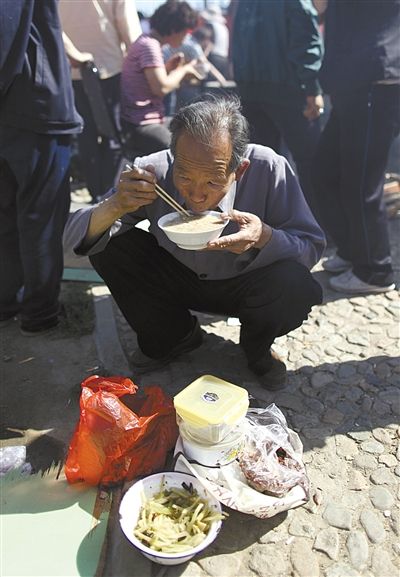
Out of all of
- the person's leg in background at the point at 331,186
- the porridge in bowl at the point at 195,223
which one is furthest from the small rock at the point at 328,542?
the person's leg in background at the point at 331,186

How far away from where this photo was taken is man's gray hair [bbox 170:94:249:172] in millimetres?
2221

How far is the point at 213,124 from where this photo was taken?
7.32 feet

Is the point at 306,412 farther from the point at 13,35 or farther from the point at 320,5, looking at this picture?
the point at 320,5

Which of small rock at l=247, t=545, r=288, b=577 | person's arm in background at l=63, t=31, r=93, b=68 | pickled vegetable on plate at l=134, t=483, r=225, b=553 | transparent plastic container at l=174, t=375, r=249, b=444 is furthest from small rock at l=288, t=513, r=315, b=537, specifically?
person's arm in background at l=63, t=31, r=93, b=68

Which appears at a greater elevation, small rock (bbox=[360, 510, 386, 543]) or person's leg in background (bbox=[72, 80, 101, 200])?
person's leg in background (bbox=[72, 80, 101, 200])

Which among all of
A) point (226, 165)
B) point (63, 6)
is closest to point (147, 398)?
point (226, 165)

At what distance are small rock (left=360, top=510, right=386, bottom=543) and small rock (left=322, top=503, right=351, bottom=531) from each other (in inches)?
2.3

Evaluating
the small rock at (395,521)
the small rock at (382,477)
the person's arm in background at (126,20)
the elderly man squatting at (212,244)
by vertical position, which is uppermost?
the person's arm in background at (126,20)

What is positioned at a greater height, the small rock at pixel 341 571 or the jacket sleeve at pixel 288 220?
the jacket sleeve at pixel 288 220

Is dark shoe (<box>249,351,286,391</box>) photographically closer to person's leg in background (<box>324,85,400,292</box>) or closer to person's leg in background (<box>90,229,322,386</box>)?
person's leg in background (<box>90,229,322,386</box>)

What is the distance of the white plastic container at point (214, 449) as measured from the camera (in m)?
2.07

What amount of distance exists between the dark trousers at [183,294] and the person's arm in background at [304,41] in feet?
7.53

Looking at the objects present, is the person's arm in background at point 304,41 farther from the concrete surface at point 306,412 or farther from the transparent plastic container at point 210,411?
the transparent plastic container at point 210,411

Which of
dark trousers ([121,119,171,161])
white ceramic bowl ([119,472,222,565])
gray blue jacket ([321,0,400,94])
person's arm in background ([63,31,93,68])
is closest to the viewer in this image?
white ceramic bowl ([119,472,222,565])
